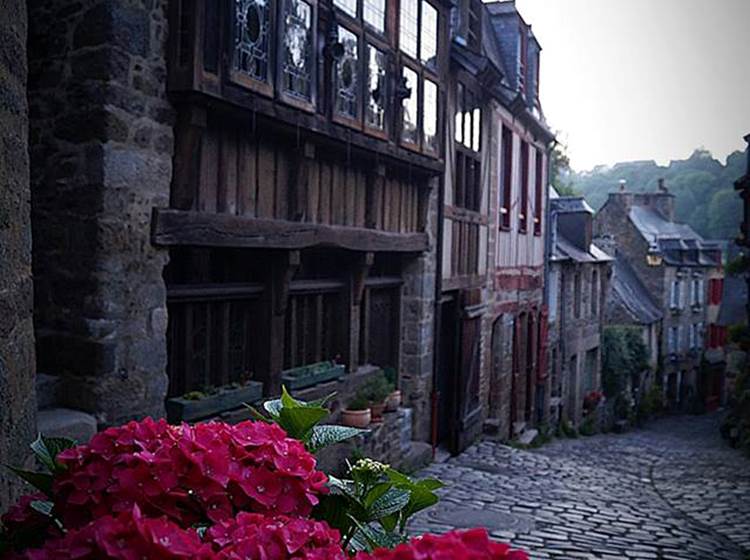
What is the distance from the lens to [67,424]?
3.88 m

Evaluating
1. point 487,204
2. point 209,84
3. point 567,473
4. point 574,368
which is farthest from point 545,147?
point 209,84

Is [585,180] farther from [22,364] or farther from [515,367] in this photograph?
[22,364]

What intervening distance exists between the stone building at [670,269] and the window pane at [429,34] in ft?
64.2

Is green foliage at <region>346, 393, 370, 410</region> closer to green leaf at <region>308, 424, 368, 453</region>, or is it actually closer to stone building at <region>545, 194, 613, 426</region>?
green leaf at <region>308, 424, 368, 453</region>

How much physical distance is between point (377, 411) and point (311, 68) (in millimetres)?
3534

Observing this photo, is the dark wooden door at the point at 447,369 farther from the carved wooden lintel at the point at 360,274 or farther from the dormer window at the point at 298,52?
the dormer window at the point at 298,52

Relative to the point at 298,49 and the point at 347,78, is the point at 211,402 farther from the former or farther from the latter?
the point at 347,78

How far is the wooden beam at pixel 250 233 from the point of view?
15.2 ft

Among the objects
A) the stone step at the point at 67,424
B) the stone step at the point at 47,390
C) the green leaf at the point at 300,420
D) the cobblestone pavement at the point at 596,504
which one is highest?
the green leaf at the point at 300,420

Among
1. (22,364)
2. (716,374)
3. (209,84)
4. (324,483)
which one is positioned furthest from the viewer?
(716,374)

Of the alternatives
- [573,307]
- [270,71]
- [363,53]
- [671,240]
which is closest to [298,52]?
[270,71]

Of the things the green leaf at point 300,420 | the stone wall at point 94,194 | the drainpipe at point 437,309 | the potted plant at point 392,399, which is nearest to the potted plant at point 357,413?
the potted plant at point 392,399

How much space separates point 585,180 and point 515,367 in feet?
165

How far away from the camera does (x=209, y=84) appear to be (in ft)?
15.2
